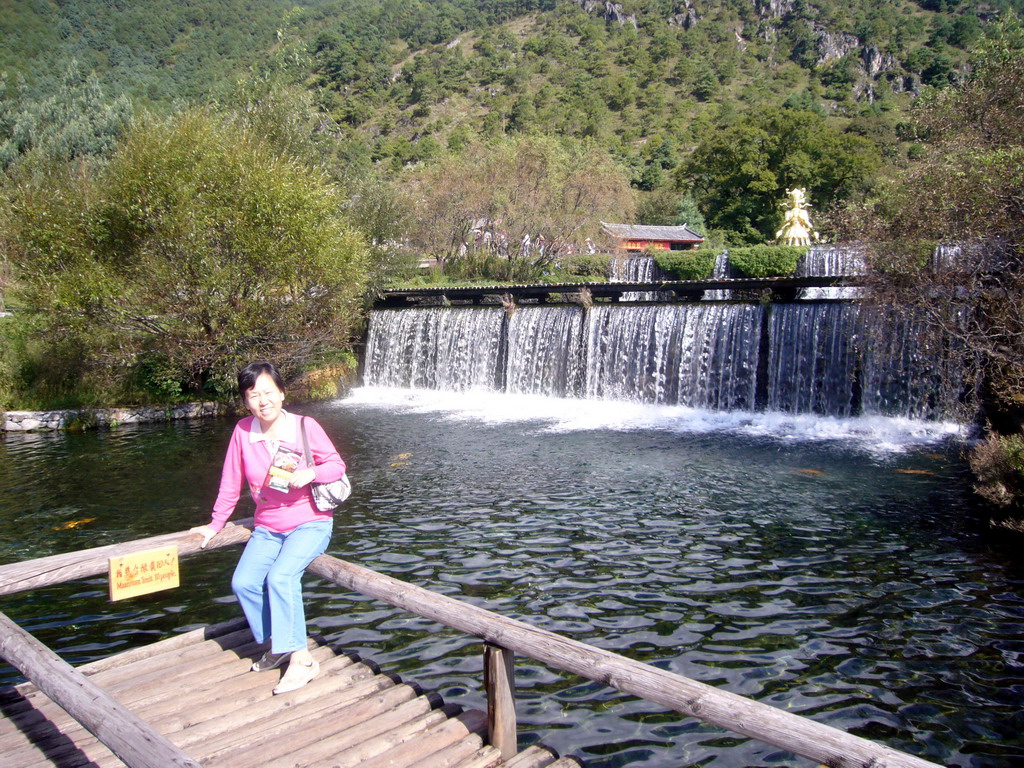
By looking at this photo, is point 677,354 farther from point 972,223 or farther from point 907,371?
point 972,223

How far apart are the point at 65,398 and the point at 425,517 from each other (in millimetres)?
14139

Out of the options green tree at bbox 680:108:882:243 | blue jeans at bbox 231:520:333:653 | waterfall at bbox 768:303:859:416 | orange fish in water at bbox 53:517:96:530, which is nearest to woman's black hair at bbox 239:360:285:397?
blue jeans at bbox 231:520:333:653

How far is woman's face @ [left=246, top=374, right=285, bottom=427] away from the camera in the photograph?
15.0 ft

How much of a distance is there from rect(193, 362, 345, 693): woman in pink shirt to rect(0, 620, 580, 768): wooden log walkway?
9.2 inches

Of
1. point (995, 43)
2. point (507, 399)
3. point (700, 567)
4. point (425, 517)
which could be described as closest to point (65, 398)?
point (507, 399)

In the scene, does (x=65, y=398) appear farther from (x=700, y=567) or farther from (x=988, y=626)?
(x=988, y=626)

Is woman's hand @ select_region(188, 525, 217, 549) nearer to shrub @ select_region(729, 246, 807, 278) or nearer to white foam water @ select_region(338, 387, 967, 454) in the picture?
white foam water @ select_region(338, 387, 967, 454)

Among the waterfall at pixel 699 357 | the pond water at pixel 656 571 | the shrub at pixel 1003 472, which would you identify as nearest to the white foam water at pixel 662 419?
the pond water at pixel 656 571

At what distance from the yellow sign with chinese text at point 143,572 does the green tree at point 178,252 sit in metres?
14.9

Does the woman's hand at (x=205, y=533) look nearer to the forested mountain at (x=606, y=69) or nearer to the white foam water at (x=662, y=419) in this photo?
the white foam water at (x=662, y=419)

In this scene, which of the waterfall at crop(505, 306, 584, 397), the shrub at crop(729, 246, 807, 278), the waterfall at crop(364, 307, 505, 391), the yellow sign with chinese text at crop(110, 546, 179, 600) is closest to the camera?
the yellow sign with chinese text at crop(110, 546, 179, 600)

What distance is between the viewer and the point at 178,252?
18328 millimetres

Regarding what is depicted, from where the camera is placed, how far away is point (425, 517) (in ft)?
33.7

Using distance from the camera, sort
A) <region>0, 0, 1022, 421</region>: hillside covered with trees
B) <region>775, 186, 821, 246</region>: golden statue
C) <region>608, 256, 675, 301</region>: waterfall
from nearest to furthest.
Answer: <region>0, 0, 1022, 421</region>: hillside covered with trees, <region>775, 186, 821, 246</region>: golden statue, <region>608, 256, 675, 301</region>: waterfall
